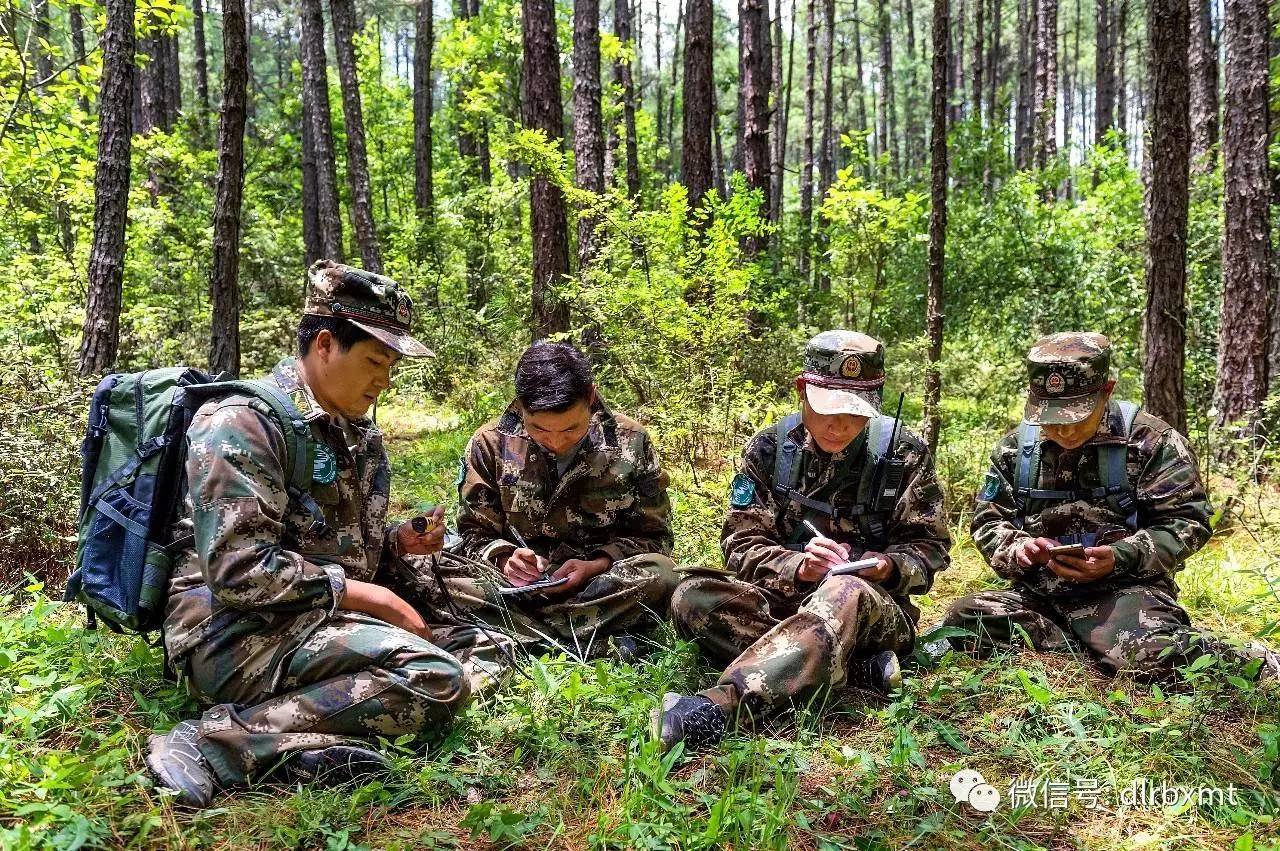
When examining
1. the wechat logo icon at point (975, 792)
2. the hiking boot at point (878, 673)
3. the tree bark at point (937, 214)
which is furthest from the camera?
the tree bark at point (937, 214)

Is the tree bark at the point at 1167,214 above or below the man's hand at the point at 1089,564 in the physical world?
above

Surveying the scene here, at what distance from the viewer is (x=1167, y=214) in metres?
5.13

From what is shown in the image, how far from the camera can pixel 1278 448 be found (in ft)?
19.0

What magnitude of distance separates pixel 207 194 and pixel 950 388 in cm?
1239

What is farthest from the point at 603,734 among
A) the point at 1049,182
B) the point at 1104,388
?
the point at 1049,182

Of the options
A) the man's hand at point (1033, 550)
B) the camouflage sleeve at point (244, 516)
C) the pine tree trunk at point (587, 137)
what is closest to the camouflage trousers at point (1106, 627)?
the man's hand at point (1033, 550)

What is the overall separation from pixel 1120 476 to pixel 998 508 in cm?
52

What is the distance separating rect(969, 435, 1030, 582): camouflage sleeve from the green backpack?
9.46 ft

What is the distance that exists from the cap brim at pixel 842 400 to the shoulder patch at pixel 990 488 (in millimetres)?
834

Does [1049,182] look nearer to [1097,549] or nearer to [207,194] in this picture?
[1097,549]

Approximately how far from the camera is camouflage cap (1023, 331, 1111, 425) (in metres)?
3.46

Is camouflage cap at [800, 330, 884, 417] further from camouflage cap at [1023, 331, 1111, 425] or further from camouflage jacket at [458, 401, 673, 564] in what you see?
camouflage jacket at [458, 401, 673, 564]

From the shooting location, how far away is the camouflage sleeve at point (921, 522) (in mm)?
3439

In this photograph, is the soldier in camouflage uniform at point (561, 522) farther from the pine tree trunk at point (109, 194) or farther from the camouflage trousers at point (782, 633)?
the pine tree trunk at point (109, 194)
